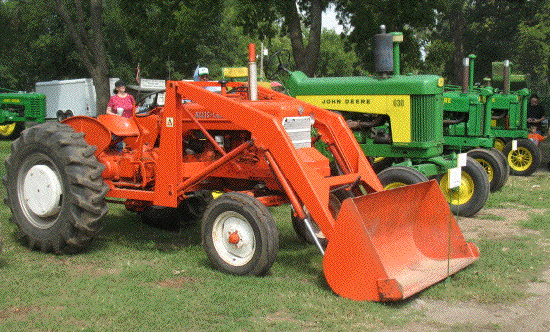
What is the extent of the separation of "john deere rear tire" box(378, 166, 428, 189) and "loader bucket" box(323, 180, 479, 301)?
1.87 metres

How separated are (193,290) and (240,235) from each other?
2.00 feet

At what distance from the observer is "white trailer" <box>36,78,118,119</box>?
30141 millimetres

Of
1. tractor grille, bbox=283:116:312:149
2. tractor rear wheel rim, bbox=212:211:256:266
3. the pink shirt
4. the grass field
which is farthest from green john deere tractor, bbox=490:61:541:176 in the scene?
tractor rear wheel rim, bbox=212:211:256:266

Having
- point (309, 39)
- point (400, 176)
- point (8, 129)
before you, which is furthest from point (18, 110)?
point (400, 176)

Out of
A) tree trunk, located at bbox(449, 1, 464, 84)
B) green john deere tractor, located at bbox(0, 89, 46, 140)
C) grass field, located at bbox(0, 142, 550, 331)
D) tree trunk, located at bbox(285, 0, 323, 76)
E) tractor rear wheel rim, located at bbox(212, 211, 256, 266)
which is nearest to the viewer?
grass field, located at bbox(0, 142, 550, 331)

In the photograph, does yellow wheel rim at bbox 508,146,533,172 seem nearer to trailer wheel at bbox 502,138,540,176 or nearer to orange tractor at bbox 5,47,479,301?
trailer wheel at bbox 502,138,540,176

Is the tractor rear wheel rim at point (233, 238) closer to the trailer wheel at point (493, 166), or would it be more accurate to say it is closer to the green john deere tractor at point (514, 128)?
the trailer wheel at point (493, 166)

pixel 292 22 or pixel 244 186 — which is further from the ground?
pixel 292 22

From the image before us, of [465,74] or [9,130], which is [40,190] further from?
[9,130]

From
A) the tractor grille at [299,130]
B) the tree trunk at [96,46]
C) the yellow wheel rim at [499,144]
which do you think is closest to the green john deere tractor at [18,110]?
the tree trunk at [96,46]

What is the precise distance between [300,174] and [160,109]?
2197 millimetres

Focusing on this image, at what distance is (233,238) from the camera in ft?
19.1

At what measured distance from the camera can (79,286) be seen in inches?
223

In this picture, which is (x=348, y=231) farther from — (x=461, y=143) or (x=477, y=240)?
(x=461, y=143)
